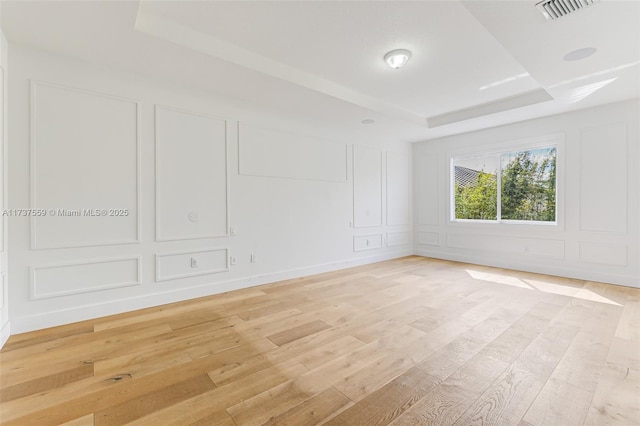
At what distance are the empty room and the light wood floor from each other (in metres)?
0.02

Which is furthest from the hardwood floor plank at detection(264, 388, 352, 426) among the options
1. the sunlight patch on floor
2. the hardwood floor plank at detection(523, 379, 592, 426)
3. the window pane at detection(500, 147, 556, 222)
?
the window pane at detection(500, 147, 556, 222)

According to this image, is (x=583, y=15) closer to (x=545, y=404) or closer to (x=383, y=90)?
(x=383, y=90)

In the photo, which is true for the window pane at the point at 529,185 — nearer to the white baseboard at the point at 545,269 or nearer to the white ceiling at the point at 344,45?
the white baseboard at the point at 545,269

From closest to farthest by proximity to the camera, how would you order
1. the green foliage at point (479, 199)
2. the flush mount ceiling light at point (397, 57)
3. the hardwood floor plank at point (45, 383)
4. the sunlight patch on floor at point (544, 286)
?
the hardwood floor plank at point (45, 383), the flush mount ceiling light at point (397, 57), the sunlight patch on floor at point (544, 286), the green foliage at point (479, 199)

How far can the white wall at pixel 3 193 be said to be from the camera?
96.1 inches

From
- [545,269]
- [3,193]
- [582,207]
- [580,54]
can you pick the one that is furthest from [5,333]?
[582,207]

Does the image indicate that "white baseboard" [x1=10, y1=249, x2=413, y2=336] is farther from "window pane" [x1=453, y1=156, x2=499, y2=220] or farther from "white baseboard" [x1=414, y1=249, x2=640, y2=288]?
"window pane" [x1=453, y1=156, x2=499, y2=220]

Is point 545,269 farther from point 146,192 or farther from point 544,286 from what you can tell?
point 146,192

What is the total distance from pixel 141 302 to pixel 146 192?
4.19 feet

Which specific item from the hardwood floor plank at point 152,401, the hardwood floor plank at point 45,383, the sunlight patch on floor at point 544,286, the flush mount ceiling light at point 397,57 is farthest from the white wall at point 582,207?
the hardwood floor plank at point 45,383

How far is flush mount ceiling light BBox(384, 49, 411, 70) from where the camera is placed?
2.98 m

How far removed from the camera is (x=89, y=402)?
5.65 feet

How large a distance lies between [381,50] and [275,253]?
3.09 meters

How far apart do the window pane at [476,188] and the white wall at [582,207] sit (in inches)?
10.8
